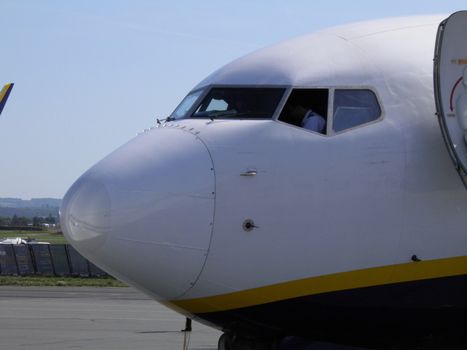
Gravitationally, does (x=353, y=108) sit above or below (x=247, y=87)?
below

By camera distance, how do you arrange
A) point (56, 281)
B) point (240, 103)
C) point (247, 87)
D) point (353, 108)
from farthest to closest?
point (56, 281), point (247, 87), point (240, 103), point (353, 108)

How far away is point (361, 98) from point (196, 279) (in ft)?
8.71

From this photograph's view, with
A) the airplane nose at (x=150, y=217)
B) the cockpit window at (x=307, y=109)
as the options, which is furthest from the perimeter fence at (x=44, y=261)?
the airplane nose at (x=150, y=217)

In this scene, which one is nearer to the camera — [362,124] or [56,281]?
[362,124]

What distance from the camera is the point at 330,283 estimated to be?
11078mm

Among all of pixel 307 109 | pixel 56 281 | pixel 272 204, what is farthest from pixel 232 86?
pixel 56 281

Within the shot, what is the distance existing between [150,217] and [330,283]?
2029 millimetres

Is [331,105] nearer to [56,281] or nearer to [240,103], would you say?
[240,103]

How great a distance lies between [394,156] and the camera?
11.2 metres

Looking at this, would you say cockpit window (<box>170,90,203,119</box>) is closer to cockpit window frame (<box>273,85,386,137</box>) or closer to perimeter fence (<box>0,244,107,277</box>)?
cockpit window frame (<box>273,85,386,137</box>)

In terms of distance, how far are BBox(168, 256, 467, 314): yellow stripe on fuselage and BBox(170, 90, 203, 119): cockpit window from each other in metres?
2.32

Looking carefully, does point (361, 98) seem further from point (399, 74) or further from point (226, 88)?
point (226, 88)

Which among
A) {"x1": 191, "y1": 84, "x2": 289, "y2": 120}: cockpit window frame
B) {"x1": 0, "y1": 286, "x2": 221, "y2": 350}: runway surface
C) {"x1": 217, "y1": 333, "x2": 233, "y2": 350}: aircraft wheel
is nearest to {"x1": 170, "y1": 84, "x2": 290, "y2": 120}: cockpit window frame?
{"x1": 191, "y1": 84, "x2": 289, "y2": 120}: cockpit window frame

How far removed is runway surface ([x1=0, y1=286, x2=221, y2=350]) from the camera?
A: 1886cm
